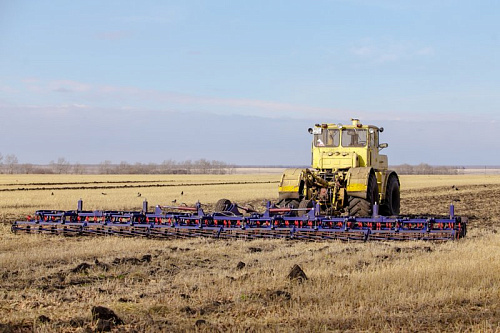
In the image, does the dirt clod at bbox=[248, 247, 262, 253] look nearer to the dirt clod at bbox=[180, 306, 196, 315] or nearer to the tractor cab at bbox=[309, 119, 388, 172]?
the tractor cab at bbox=[309, 119, 388, 172]

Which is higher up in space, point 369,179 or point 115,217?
point 369,179

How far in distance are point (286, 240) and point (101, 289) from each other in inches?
246

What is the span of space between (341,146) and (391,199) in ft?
7.50

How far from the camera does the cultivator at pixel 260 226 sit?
44.6 ft

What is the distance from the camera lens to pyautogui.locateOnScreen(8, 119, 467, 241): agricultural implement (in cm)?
1378

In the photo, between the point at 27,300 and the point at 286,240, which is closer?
the point at 27,300

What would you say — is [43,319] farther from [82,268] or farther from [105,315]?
[82,268]

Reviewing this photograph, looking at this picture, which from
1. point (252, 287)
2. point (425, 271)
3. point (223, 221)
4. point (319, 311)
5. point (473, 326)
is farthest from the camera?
point (223, 221)

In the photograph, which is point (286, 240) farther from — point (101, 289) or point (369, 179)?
point (101, 289)

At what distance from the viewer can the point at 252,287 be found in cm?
840

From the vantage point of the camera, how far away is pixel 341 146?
16.4m

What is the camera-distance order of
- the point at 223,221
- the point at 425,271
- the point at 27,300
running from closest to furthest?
the point at 27,300 < the point at 425,271 < the point at 223,221

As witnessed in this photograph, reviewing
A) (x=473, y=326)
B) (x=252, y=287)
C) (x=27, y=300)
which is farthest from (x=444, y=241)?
(x=27, y=300)

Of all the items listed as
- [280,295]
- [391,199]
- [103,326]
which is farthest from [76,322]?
[391,199]
